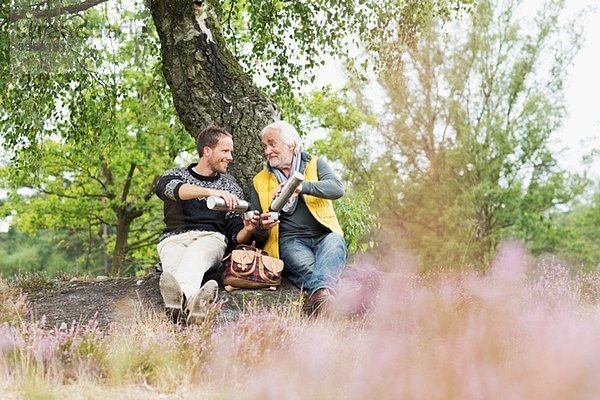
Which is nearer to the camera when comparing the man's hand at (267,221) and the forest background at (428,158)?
the man's hand at (267,221)

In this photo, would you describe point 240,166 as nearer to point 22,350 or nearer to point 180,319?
point 180,319

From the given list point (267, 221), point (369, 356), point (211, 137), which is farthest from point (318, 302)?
point (369, 356)

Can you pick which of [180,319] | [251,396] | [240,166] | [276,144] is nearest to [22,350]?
[251,396]

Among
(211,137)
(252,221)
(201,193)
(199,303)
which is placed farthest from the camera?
(211,137)

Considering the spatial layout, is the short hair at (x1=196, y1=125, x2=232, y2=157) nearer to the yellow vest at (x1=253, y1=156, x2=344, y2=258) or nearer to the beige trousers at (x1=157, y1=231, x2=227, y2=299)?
the yellow vest at (x1=253, y1=156, x2=344, y2=258)

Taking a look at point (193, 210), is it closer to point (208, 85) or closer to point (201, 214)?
point (201, 214)

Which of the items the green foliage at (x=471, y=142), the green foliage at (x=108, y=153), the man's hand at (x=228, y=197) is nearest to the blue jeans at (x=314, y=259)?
the man's hand at (x=228, y=197)

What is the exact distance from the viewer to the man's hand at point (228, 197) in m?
5.87

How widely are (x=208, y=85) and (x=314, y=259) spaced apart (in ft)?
8.34

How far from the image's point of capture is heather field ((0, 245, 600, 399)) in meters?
1.89

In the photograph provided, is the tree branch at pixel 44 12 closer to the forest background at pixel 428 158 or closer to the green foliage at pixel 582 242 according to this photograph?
the forest background at pixel 428 158

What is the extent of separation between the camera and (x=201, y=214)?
6.36 metres

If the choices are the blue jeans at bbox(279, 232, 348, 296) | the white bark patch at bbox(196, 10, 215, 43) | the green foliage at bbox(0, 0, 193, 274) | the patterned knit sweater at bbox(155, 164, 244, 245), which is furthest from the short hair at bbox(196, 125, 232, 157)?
the green foliage at bbox(0, 0, 193, 274)

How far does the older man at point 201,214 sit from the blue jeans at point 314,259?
386 mm
